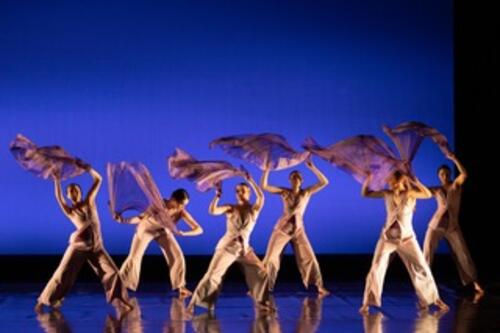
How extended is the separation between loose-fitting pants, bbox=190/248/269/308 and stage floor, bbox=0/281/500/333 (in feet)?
0.46

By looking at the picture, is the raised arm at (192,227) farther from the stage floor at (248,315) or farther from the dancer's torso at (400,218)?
the dancer's torso at (400,218)

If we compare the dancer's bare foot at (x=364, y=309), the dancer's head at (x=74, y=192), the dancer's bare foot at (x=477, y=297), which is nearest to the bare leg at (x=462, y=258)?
the dancer's bare foot at (x=477, y=297)

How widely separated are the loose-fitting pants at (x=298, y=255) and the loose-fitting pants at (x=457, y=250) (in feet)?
3.68

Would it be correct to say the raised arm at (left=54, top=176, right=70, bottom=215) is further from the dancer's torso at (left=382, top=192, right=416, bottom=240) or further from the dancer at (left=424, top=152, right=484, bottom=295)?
the dancer at (left=424, top=152, right=484, bottom=295)

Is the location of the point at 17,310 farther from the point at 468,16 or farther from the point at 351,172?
the point at 468,16

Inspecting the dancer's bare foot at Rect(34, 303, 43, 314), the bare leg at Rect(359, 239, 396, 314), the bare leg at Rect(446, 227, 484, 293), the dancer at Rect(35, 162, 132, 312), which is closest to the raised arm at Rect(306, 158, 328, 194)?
the bare leg at Rect(359, 239, 396, 314)

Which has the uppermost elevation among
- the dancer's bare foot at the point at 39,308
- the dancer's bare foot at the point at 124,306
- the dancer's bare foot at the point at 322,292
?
the dancer's bare foot at the point at 39,308

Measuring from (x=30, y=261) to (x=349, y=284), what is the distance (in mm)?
3492

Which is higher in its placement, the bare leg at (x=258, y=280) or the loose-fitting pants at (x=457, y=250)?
the bare leg at (x=258, y=280)

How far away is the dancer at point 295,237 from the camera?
9.06 metres

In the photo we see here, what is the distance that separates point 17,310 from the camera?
7.63 meters

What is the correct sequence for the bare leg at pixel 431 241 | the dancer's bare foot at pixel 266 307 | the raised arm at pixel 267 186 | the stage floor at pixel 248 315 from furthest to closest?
the bare leg at pixel 431 241, the raised arm at pixel 267 186, the dancer's bare foot at pixel 266 307, the stage floor at pixel 248 315

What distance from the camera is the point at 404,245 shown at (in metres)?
7.65

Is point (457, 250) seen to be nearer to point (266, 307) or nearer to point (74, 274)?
point (266, 307)
